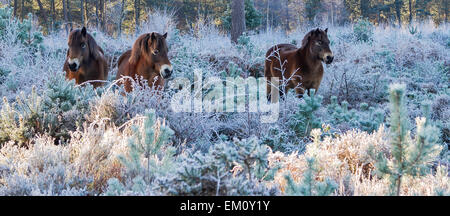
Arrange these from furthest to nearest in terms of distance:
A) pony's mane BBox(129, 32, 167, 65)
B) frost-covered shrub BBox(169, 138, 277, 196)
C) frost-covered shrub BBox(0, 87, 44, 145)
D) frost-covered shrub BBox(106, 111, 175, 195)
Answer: pony's mane BBox(129, 32, 167, 65) < frost-covered shrub BBox(0, 87, 44, 145) < frost-covered shrub BBox(106, 111, 175, 195) < frost-covered shrub BBox(169, 138, 277, 196)

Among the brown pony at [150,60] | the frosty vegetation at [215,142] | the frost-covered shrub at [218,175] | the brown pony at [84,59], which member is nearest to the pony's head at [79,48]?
the brown pony at [84,59]

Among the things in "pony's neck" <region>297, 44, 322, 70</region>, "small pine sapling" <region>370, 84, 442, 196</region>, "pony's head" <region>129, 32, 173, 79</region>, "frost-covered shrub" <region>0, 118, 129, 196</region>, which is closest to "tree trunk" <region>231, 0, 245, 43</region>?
"pony's neck" <region>297, 44, 322, 70</region>

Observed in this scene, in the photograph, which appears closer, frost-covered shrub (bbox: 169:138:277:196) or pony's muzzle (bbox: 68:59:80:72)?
frost-covered shrub (bbox: 169:138:277:196)

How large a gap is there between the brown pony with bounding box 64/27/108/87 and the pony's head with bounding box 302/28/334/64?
3.57 meters

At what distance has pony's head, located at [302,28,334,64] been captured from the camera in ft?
21.3

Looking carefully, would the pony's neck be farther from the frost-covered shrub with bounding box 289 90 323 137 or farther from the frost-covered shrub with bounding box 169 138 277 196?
the frost-covered shrub with bounding box 169 138 277 196

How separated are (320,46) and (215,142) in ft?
10.2

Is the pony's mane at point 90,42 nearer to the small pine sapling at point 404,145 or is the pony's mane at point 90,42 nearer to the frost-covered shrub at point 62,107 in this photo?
the frost-covered shrub at point 62,107

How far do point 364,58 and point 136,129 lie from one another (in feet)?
Answer: 30.3

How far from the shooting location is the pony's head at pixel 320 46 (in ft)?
21.3

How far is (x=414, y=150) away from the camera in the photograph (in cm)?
185

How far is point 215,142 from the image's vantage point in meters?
4.52
